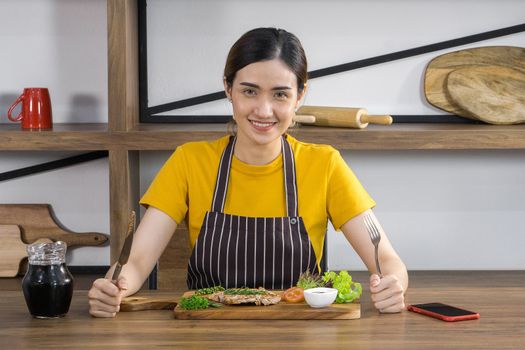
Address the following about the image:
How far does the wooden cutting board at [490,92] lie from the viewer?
11.4 ft

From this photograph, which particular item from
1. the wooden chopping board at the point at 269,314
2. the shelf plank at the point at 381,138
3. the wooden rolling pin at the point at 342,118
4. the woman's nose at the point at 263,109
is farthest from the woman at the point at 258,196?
the wooden rolling pin at the point at 342,118

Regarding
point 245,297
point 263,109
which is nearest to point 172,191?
point 263,109

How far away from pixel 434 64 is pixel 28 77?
1.67 metres

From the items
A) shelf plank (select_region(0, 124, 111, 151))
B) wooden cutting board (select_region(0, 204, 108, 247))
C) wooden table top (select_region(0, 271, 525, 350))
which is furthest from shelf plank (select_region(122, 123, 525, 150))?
wooden table top (select_region(0, 271, 525, 350))

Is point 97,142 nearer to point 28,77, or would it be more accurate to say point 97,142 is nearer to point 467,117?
point 28,77

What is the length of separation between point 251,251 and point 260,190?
188 millimetres

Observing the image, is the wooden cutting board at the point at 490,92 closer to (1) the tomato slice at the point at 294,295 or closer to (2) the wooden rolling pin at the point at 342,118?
(2) the wooden rolling pin at the point at 342,118

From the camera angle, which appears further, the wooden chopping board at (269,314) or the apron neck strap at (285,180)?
the apron neck strap at (285,180)

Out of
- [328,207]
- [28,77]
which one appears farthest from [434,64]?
[28,77]

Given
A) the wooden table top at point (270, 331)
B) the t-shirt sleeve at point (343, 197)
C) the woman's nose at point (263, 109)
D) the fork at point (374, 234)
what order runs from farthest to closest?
the t-shirt sleeve at point (343, 197), the woman's nose at point (263, 109), the fork at point (374, 234), the wooden table top at point (270, 331)

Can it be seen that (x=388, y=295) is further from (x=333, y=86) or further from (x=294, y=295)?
(x=333, y=86)

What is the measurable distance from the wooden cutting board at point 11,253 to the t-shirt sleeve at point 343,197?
1548mm

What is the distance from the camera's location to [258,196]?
251 cm

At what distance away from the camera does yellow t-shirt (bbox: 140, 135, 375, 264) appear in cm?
249
